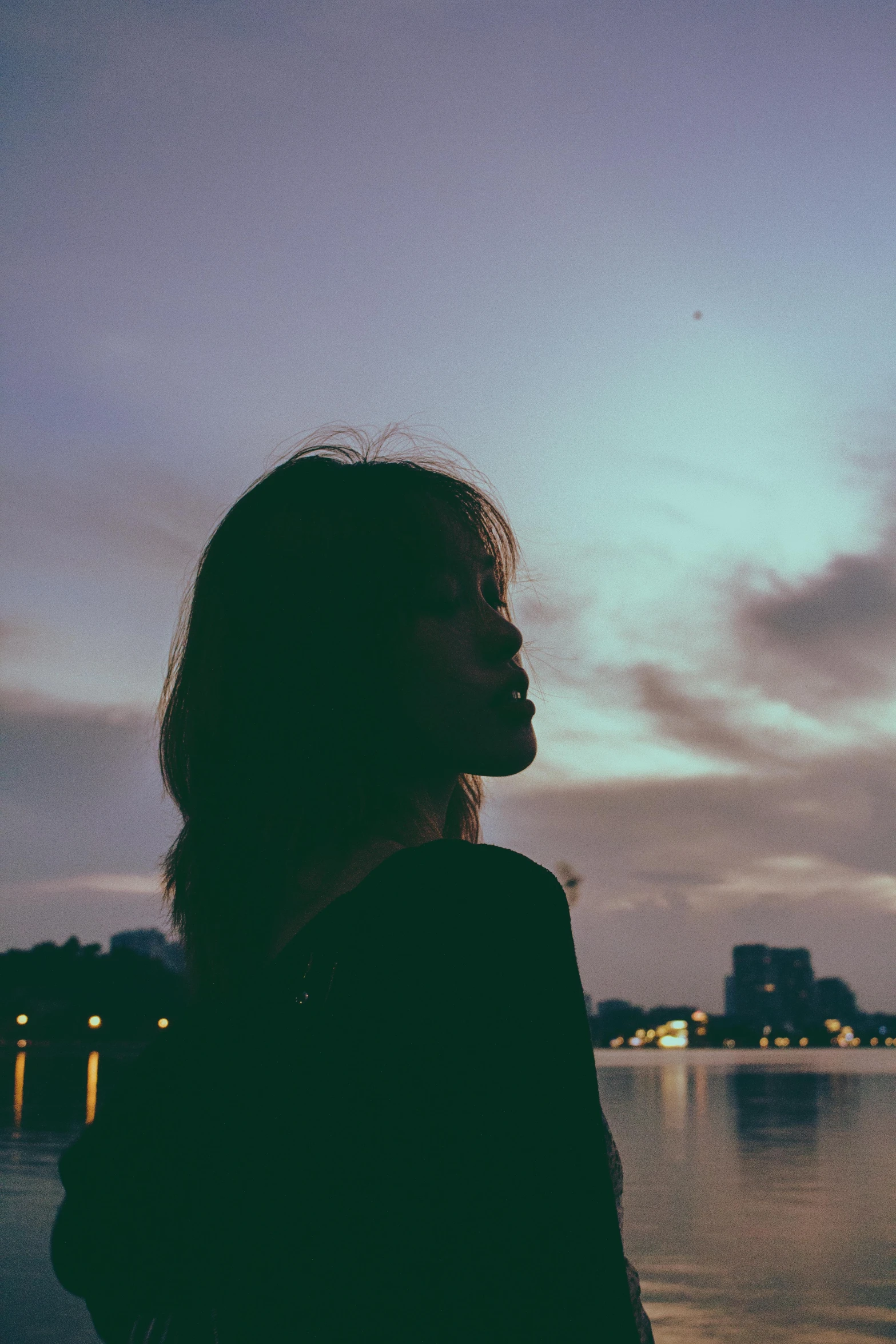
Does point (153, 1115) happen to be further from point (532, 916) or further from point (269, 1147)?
point (532, 916)

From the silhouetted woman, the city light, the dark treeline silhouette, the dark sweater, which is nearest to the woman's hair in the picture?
the silhouetted woman

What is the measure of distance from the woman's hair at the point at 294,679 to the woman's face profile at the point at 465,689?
0.02 m

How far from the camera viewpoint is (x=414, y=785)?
1.11 metres

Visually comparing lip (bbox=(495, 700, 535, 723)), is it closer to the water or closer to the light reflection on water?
the water

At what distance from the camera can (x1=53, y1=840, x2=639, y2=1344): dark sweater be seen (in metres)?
0.82

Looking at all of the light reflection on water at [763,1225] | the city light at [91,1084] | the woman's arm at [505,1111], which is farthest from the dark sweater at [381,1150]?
the light reflection on water at [763,1225]

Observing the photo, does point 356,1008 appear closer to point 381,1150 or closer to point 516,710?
point 381,1150

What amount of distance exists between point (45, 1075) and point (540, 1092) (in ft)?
142

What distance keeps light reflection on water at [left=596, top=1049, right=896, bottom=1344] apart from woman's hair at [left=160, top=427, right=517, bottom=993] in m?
7.01

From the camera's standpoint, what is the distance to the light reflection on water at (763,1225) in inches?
311

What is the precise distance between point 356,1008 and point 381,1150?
0.10 metres

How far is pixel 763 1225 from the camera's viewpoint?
11266mm

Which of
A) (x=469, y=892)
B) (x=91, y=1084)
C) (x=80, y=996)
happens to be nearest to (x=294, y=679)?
(x=469, y=892)

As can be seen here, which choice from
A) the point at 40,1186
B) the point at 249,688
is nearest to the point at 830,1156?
the point at 40,1186
